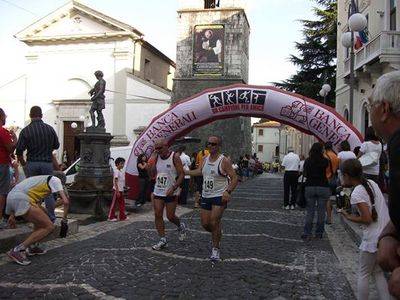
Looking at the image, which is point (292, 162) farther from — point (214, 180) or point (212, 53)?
point (212, 53)

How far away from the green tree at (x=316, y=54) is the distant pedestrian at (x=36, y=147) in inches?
1077

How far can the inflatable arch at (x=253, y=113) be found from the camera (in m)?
11.2

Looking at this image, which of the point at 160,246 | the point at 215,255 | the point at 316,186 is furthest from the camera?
the point at 316,186

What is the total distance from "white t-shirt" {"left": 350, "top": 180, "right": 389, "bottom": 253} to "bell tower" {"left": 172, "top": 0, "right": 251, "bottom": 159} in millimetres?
29552

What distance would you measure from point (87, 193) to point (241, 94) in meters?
4.54

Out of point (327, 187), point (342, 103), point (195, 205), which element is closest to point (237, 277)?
point (327, 187)

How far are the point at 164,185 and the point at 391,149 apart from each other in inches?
233

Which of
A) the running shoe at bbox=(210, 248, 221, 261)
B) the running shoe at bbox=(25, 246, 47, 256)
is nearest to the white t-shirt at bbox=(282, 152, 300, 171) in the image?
the running shoe at bbox=(210, 248, 221, 261)

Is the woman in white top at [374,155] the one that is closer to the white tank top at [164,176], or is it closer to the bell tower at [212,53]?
the white tank top at [164,176]

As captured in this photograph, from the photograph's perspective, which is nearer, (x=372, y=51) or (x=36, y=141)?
(x=36, y=141)

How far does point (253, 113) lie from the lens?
11852mm

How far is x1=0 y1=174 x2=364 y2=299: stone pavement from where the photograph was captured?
523 cm

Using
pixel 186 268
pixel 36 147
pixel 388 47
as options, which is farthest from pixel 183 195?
pixel 388 47

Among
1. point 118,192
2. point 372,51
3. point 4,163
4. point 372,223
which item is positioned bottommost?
point 118,192
